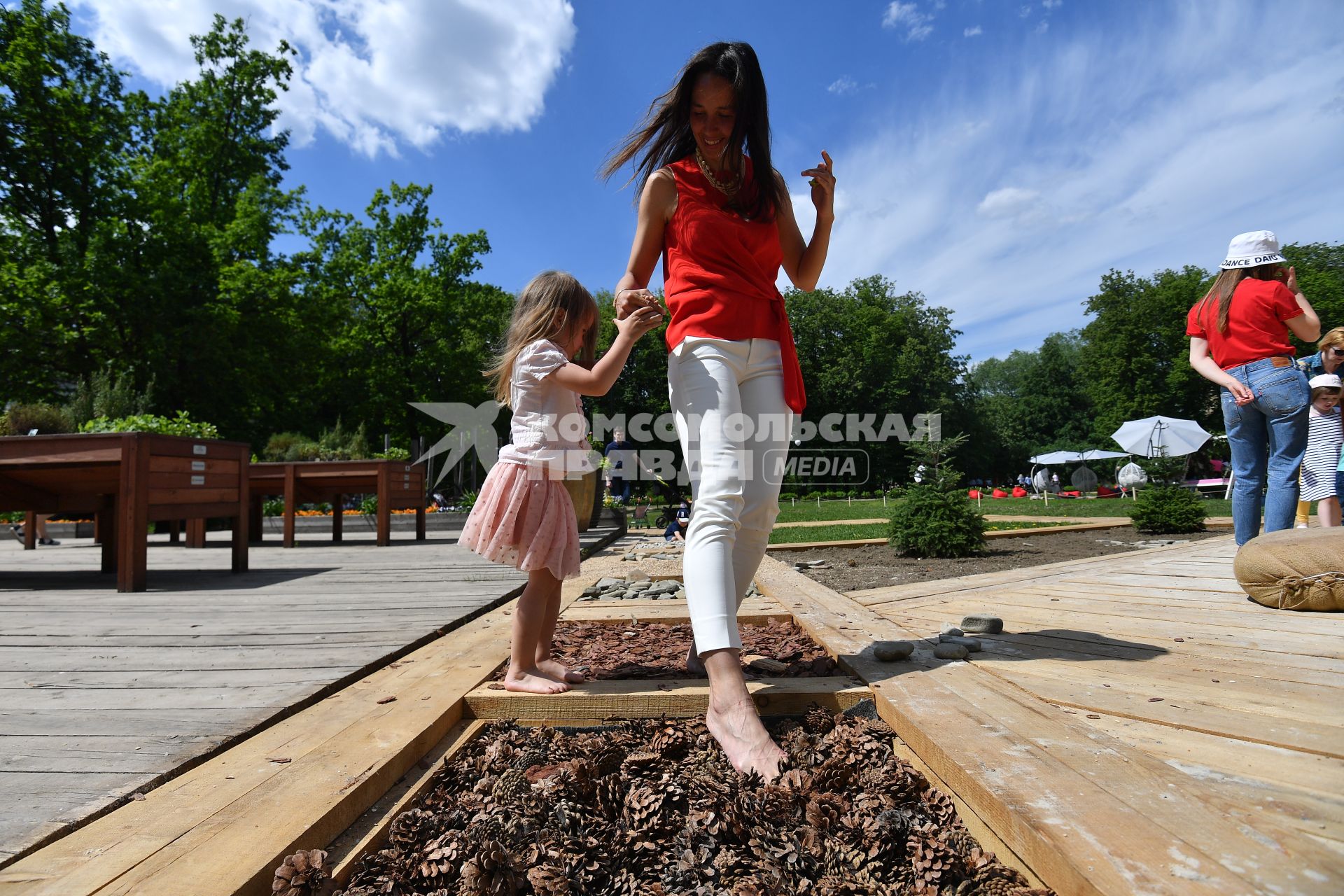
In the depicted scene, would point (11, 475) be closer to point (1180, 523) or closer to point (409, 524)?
point (409, 524)

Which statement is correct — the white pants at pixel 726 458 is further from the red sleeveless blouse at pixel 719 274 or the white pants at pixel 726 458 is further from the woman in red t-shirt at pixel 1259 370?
the woman in red t-shirt at pixel 1259 370

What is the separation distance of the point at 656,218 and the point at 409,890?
61.9 inches

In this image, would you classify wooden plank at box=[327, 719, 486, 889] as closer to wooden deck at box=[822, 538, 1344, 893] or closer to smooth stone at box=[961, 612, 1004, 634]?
wooden deck at box=[822, 538, 1344, 893]

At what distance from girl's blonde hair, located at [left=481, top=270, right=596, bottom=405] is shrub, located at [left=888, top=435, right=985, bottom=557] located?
4.22 m

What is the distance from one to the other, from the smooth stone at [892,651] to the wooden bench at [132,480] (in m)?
4.30

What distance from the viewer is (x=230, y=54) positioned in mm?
22328

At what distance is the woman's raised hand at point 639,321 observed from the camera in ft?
5.75

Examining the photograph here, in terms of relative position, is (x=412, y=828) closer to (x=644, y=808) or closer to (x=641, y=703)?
(x=644, y=808)

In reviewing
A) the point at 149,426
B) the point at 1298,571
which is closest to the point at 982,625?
the point at 1298,571

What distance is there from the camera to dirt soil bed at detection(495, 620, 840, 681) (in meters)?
1.90

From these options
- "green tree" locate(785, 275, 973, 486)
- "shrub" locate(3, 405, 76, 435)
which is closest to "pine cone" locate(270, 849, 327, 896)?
"shrub" locate(3, 405, 76, 435)

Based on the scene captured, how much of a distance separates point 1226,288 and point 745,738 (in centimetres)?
423

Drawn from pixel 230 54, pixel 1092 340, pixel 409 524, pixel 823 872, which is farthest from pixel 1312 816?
pixel 1092 340

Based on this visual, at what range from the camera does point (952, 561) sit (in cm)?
551
